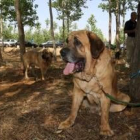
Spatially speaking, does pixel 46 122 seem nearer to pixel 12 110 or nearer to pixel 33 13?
pixel 12 110

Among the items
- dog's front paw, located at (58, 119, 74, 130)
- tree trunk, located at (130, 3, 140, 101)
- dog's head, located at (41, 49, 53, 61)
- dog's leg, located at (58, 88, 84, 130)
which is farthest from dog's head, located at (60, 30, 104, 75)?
dog's head, located at (41, 49, 53, 61)

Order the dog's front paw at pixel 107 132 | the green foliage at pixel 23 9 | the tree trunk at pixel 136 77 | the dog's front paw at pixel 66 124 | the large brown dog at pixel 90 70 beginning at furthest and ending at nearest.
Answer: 1. the green foliage at pixel 23 9
2. the tree trunk at pixel 136 77
3. the dog's front paw at pixel 66 124
4. the dog's front paw at pixel 107 132
5. the large brown dog at pixel 90 70

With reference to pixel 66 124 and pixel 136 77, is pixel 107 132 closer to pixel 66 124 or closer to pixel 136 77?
pixel 66 124

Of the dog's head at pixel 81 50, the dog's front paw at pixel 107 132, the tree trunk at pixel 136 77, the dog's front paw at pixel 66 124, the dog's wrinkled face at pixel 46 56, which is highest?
the dog's head at pixel 81 50

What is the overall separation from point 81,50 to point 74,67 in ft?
0.82

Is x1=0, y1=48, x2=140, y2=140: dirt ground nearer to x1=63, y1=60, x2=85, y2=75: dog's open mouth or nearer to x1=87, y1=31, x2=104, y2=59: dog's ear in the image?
x1=63, y1=60, x2=85, y2=75: dog's open mouth

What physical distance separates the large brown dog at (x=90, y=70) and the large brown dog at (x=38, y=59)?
8301 millimetres

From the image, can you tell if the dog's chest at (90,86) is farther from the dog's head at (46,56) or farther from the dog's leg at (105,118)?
the dog's head at (46,56)

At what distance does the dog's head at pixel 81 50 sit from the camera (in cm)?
378

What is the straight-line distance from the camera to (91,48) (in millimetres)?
3863

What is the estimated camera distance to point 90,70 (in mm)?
4055

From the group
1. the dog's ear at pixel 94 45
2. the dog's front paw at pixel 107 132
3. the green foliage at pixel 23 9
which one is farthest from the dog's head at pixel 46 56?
the green foliage at pixel 23 9

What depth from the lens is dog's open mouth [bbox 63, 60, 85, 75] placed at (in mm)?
3918

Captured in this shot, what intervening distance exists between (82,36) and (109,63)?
572mm
